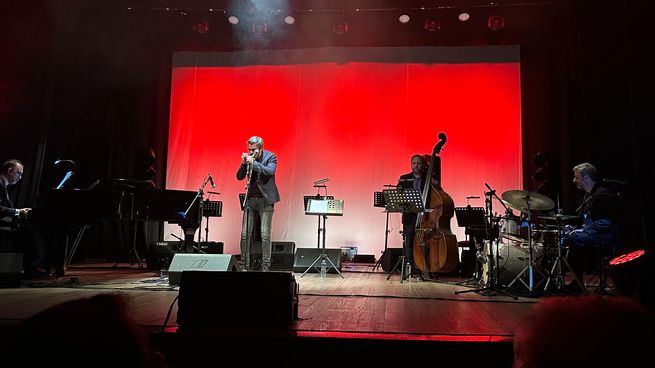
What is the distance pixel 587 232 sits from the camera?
16.7 ft

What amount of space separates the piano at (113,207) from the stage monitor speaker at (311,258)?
63.2 inches

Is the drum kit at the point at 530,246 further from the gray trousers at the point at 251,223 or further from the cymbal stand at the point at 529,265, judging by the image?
the gray trousers at the point at 251,223

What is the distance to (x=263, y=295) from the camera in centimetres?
292

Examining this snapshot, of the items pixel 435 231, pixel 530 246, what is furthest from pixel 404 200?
pixel 530 246

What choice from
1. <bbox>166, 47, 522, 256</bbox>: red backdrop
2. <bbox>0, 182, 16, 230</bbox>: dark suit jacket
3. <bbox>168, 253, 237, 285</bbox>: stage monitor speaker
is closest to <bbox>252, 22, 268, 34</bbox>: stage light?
<bbox>166, 47, 522, 256</bbox>: red backdrop

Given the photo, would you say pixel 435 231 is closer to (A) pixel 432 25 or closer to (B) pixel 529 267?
(B) pixel 529 267

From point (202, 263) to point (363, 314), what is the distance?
2.01 m

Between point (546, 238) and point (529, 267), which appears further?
point (546, 238)

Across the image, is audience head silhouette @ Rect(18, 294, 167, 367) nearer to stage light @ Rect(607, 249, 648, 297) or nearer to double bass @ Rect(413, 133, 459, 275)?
stage light @ Rect(607, 249, 648, 297)

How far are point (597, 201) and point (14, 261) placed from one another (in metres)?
5.61

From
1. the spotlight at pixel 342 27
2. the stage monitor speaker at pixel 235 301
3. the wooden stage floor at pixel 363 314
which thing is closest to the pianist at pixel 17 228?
the wooden stage floor at pixel 363 314

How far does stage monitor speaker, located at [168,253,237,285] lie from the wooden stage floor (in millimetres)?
200

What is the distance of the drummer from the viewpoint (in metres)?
5.05

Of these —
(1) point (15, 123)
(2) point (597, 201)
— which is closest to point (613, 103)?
(2) point (597, 201)
